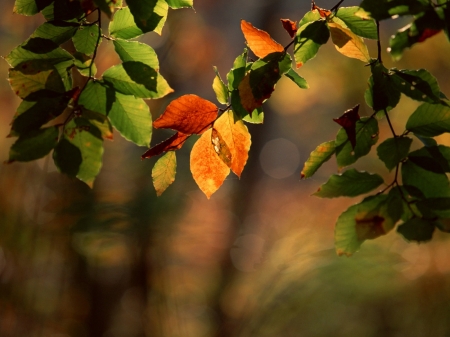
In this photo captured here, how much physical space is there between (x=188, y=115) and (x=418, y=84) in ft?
0.82

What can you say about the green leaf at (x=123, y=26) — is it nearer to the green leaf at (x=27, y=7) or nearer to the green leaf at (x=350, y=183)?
the green leaf at (x=27, y=7)

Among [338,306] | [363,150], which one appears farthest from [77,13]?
[338,306]

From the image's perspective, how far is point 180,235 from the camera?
3926 millimetres

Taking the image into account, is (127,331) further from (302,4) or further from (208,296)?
(302,4)

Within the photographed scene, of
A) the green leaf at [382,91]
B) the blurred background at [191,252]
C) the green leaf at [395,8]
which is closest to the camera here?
the green leaf at [395,8]

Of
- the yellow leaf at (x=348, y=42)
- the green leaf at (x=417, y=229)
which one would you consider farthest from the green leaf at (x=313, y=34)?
the green leaf at (x=417, y=229)

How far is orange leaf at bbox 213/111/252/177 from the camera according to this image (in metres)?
0.53

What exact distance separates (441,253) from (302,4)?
317 cm

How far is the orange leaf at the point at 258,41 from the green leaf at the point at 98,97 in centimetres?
16

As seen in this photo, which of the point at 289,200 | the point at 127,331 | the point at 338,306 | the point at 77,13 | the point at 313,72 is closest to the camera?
the point at 77,13

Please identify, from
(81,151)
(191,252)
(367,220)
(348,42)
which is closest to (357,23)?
(348,42)

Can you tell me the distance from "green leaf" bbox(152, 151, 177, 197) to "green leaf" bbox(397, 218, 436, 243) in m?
0.28

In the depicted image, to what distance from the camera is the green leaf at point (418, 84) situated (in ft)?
1.57

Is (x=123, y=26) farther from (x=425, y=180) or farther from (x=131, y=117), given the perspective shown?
(x=425, y=180)
